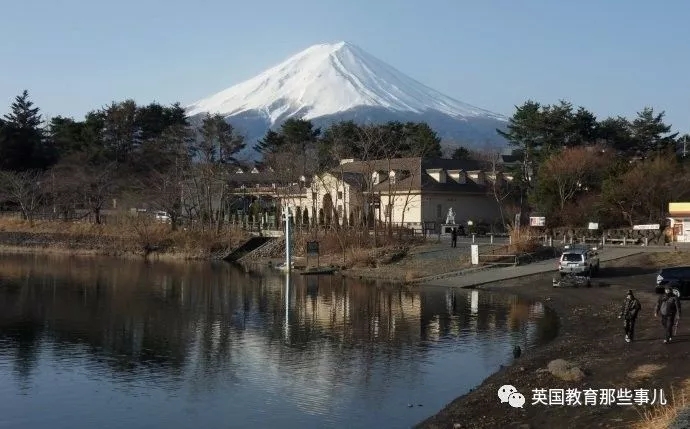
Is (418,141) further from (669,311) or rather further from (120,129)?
(669,311)

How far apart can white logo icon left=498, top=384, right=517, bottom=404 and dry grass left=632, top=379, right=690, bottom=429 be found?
2373 millimetres

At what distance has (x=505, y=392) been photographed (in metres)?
14.2

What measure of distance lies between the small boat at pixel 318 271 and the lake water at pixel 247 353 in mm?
8447

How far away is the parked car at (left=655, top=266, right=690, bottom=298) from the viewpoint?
92.9ft

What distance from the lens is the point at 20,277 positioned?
40844 mm

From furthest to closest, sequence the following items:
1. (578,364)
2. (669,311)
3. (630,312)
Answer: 1. (630,312)
2. (669,311)
3. (578,364)

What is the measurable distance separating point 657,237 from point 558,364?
36.1 meters

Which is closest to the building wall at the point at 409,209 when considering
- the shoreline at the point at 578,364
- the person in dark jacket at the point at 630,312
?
the shoreline at the point at 578,364

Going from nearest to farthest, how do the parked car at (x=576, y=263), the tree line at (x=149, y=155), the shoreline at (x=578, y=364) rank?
the shoreline at (x=578, y=364), the parked car at (x=576, y=263), the tree line at (x=149, y=155)

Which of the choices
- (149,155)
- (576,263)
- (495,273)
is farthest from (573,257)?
(149,155)

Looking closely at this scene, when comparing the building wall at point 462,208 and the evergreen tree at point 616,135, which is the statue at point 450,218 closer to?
the building wall at point 462,208

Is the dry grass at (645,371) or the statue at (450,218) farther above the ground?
the statue at (450,218)

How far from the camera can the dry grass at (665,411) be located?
10.2 meters

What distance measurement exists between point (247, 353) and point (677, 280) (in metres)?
17.2
